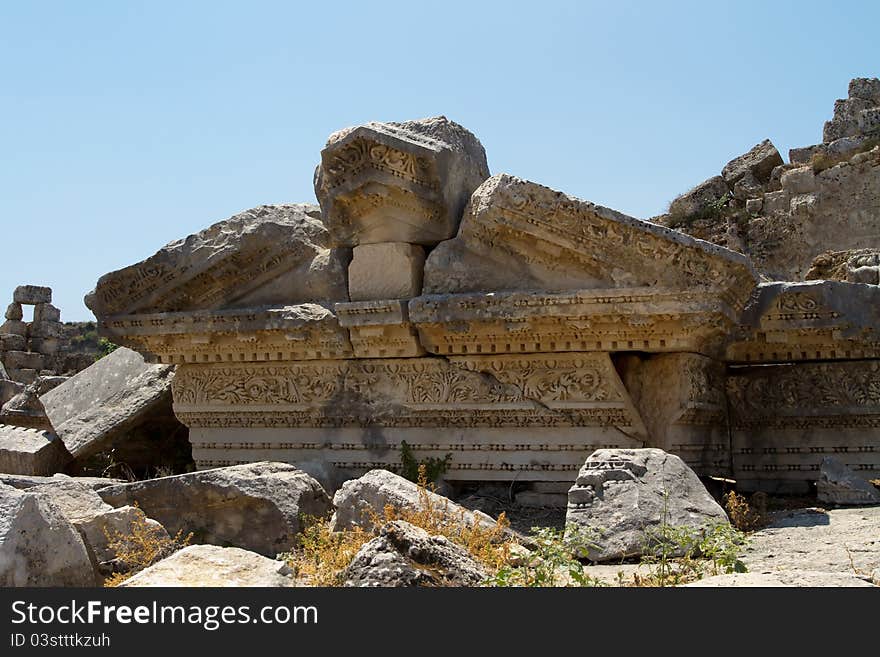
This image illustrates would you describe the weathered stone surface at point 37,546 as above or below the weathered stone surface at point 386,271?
below

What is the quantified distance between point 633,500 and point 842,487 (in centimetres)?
205

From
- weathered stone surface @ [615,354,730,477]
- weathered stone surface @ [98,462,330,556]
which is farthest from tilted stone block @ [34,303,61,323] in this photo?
weathered stone surface @ [615,354,730,477]

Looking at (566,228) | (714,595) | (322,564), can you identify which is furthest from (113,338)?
(714,595)

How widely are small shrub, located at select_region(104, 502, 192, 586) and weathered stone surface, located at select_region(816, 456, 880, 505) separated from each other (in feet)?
12.9

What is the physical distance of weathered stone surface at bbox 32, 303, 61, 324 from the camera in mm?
18359

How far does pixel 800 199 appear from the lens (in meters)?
18.2

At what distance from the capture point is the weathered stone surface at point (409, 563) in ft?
10.3

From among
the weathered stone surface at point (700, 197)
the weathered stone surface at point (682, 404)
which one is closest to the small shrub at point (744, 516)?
the weathered stone surface at point (682, 404)

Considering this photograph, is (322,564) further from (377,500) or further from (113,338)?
(113,338)

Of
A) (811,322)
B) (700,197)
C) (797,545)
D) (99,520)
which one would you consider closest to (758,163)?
(700,197)

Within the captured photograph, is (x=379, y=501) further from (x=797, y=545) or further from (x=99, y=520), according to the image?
(x=797, y=545)

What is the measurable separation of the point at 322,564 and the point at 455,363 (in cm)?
301

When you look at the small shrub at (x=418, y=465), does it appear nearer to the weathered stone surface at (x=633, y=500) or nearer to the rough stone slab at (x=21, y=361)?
the weathered stone surface at (x=633, y=500)

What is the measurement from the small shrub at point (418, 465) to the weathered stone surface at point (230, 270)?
1445 millimetres
